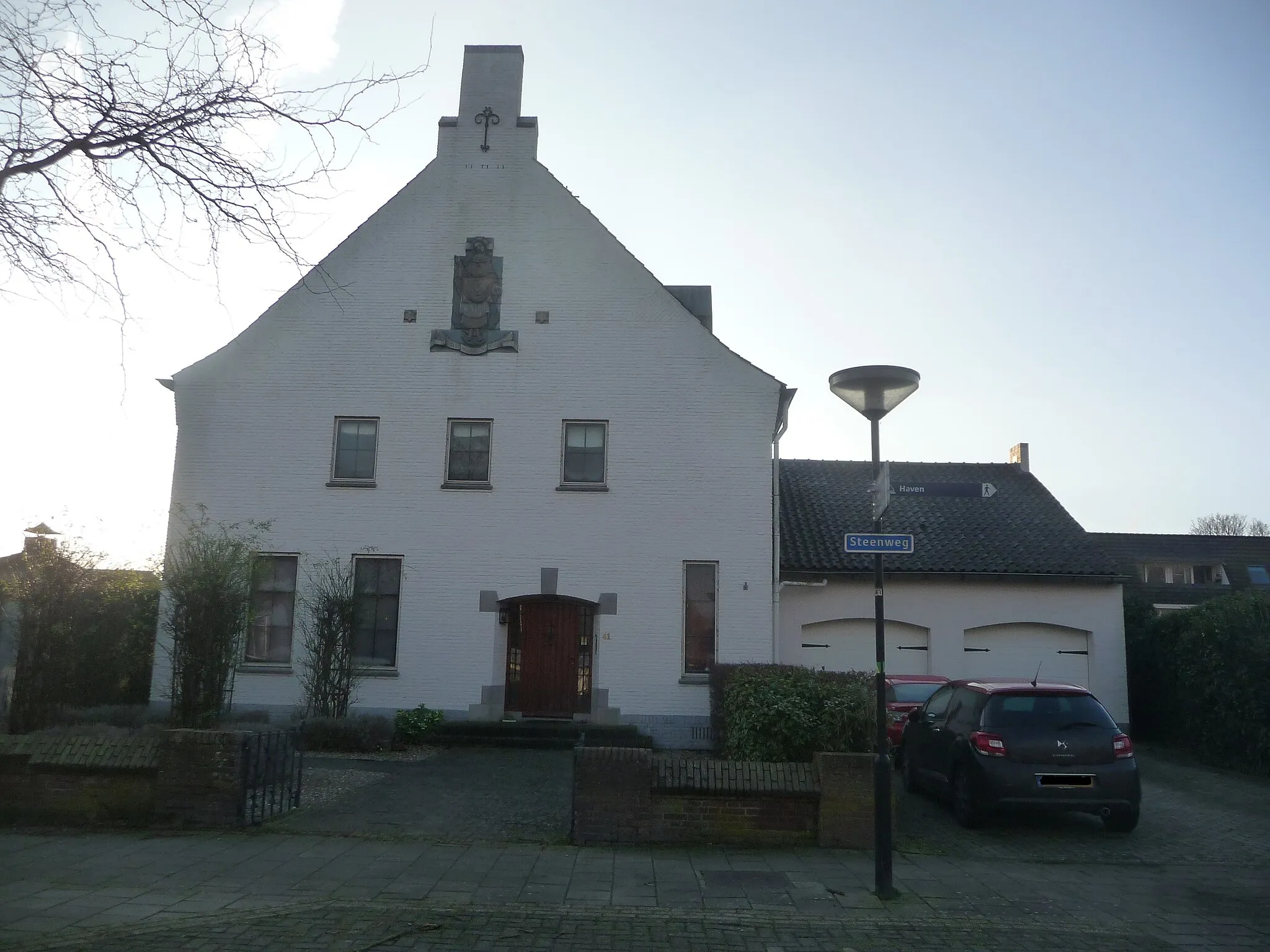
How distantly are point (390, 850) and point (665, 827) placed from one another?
2.53 metres

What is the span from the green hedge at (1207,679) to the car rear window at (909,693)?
15.7ft

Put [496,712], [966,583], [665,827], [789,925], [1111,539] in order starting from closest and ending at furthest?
[789,925] → [665,827] → [496,712] → [966,583] → [1111,539]

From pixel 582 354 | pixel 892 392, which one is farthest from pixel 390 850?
pixel 582 354

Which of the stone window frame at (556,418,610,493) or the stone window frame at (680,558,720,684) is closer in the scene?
the stone window frame at (680,558,720,684)

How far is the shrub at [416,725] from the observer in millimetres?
16812

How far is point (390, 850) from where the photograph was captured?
916cm

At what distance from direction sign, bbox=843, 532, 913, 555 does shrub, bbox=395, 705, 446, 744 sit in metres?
10.4

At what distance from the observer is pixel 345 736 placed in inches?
626

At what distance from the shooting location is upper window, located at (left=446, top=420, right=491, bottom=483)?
61.5 ft

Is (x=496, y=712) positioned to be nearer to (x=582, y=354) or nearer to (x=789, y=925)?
(x=582, y=354)

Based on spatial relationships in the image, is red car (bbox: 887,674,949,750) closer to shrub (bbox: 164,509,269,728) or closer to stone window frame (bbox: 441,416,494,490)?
stone window frame (bbox: 441,416,494,490)

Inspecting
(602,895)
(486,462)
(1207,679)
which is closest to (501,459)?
(486,462)

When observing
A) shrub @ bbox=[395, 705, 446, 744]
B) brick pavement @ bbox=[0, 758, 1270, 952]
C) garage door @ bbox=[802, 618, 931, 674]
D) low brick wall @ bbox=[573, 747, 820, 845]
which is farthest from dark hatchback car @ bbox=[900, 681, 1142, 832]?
garage door @ bbox=[802, 618, 931, 674]

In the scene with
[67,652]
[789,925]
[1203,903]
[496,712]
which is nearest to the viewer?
[789,925]
